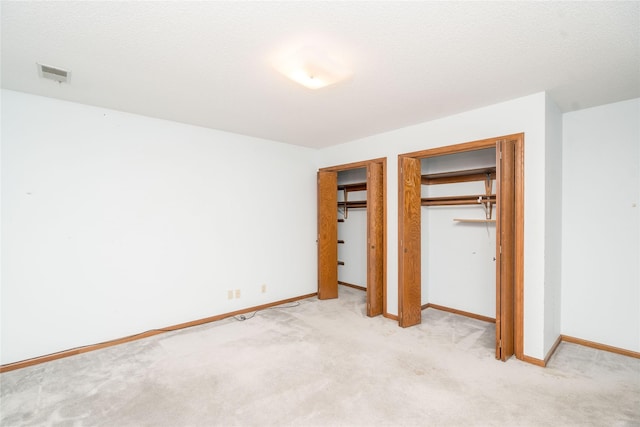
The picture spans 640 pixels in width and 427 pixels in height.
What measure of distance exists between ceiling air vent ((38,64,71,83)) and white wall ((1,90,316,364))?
22.4 inches

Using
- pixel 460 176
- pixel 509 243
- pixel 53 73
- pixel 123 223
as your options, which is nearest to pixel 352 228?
pixel 460 176

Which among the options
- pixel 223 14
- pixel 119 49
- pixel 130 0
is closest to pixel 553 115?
pixel 223 14

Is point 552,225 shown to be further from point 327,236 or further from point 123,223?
point 123,223

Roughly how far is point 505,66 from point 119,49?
2726 mm

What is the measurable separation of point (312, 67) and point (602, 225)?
10.7 ft

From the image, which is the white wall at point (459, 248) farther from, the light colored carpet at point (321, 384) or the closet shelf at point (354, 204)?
the closet shelf at point (354, 204)

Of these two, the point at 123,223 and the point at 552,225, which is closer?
the point at 552,225

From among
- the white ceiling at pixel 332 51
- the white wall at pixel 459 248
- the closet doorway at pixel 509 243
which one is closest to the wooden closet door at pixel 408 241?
the white wall at pixel 459 248

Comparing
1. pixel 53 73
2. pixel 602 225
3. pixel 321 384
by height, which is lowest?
pixel 321 384

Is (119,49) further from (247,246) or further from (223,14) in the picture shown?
(247,246)

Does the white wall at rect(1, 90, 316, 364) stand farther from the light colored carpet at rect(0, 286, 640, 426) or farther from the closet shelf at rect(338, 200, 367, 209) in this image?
the closet shelf at rect(338, 200, 367, 209)

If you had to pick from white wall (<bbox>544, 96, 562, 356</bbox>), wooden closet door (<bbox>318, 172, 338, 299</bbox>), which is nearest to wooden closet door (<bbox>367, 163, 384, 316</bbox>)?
wooden closet door (<bbox>318, 172, 338, 299</bbox>)

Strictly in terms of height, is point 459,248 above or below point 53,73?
below

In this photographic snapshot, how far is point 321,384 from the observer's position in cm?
242
